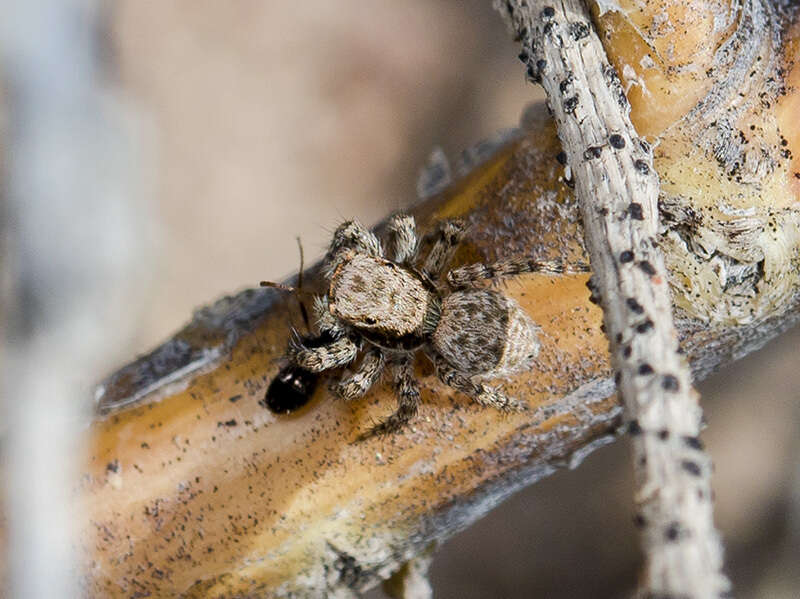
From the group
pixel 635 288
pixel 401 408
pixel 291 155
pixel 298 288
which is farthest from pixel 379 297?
pixel 291 155

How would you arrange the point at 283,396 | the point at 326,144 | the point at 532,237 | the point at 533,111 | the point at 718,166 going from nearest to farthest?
the point at 718,166 → the point at 532,237 → the point at 283,396 → the point at 533,111 → the point at 326,144

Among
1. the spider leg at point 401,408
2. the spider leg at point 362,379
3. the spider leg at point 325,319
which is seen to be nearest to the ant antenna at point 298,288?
the spider leg at point 325,319

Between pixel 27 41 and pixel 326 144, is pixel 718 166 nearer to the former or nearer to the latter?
pixel 326 144

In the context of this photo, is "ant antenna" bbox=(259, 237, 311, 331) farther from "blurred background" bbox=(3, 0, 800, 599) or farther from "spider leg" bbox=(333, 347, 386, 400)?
"blurred background" bbox=(3, 0, 800, 599)

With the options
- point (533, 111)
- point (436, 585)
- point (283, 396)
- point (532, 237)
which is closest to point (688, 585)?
point (532, 237)

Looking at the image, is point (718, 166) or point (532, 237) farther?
point (532, 237)

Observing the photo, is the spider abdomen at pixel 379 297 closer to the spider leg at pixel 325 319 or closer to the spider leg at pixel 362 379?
the spider leg at pixel 325 319
